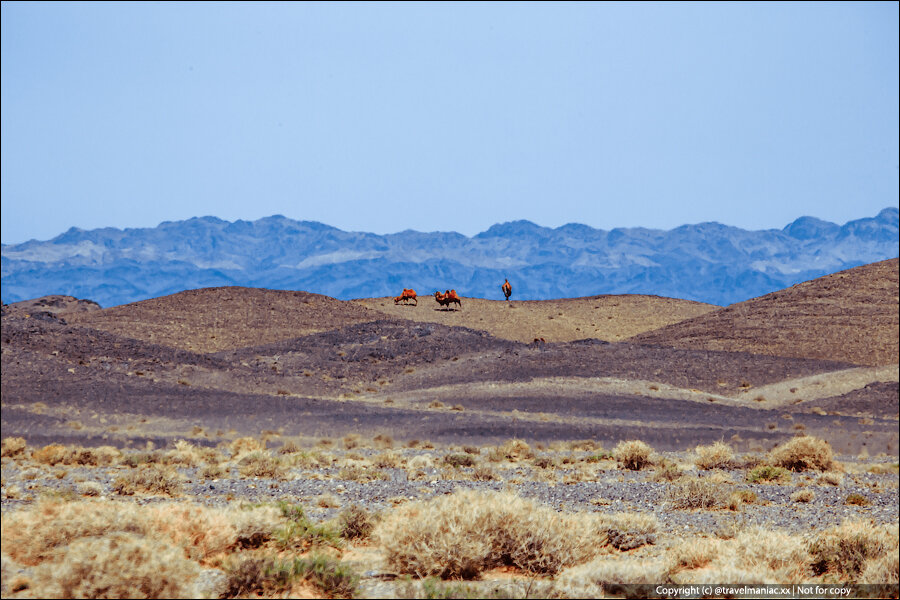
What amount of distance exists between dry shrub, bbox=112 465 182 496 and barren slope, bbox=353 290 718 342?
2236 inches

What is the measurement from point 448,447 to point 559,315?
53707mm

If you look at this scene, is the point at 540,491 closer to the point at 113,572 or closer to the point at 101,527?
the point at 101,527

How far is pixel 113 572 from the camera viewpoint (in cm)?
687

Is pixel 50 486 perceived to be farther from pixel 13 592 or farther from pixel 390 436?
pixel 390 436

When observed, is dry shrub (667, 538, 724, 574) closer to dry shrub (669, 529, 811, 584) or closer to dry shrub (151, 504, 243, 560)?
dry shrub (669, 529, 811, 584)

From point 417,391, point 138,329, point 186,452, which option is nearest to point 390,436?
point 186,452

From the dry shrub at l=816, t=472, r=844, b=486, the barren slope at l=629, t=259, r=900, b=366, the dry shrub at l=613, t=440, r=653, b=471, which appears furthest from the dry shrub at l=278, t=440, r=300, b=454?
the barren slope at l=629, t=259, r=900, b=366

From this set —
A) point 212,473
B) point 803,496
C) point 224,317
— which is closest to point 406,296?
point 224,317

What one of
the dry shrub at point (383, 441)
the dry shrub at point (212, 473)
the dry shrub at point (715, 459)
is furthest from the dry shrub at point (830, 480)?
the dry shrub at point (212, 473)

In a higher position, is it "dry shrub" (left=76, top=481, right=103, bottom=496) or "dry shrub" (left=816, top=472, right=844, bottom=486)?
"dry shrub" (left=76, top=481, right=103, bottom=496)

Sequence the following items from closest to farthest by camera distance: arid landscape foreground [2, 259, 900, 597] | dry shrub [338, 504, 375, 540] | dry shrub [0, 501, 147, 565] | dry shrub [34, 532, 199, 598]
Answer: dry shrub [34, 532, 199, 598], dry shrub [0, 501, 147, 565], arid landscape foreground [2, 259, 900, 597], dry shrub [338, 504, 375, 540]

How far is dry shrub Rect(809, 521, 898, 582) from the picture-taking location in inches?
440

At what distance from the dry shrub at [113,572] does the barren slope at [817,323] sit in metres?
56.4

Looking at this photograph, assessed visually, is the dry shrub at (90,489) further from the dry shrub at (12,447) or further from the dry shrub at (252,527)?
the dry shrub at (252,527)
